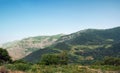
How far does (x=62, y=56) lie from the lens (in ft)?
343

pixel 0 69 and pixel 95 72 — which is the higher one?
pixel 0 69

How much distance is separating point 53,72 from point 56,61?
61.3 m

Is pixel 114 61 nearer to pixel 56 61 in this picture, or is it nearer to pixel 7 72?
pixel 56 61

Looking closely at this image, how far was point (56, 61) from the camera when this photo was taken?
8819 cm

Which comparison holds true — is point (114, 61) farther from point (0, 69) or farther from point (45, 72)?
point (0, 69)

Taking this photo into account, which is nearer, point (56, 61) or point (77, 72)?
point (77, 72)

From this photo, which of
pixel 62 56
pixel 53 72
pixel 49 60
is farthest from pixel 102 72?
pixel 62 56

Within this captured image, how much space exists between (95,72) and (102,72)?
66.7 inches

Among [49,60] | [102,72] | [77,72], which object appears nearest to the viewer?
[77,72]

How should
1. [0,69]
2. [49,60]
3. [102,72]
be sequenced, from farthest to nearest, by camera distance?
[49,60] → [102,72] → [0,69]

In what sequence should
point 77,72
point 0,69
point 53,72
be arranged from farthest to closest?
point 77,72 < point 53,72 < point 0,69

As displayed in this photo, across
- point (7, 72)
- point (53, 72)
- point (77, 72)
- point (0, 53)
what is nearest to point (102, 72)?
point (77, 72)

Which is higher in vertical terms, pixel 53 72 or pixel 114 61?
pixel 53 72

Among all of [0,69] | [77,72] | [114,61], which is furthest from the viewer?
[114,61]
